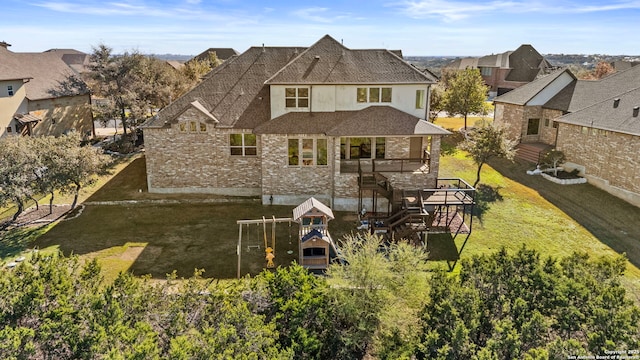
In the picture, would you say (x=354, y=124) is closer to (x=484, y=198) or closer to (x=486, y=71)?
(x=484, y=198)

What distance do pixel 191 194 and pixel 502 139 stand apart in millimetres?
20516

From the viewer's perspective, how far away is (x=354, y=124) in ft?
74.6

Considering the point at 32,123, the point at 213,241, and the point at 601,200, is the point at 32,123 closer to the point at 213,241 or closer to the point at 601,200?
the point at 213,241

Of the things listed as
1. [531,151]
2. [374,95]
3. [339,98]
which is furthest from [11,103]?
[531,151]

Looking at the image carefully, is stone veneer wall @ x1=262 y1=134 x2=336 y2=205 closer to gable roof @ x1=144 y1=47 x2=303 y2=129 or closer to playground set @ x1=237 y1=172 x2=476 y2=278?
gable roof @ x1=144 y1=47 x2=303 y2=129

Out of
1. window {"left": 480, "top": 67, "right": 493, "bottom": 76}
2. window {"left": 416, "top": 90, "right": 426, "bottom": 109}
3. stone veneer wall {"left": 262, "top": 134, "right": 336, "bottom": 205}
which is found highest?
window {"left": 480, "top": 67, "right": 493, "bottom": 76}

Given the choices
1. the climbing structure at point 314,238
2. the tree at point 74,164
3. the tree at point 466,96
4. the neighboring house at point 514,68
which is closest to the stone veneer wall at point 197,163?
the tree at point 74,164

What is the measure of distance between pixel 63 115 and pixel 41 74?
4427 millimetres

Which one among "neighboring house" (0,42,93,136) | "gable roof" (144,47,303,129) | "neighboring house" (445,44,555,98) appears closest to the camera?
"gable roof" (144,47,303,129)

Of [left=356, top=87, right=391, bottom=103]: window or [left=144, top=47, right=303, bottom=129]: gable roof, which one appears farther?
[left=144, top=47, right=303, bottom=129]: gable roof

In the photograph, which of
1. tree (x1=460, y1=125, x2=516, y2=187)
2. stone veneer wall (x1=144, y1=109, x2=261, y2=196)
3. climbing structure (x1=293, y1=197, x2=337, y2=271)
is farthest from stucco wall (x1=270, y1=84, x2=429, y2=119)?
climbing structure (x1=293, y1=197, x2=337, y2=271)

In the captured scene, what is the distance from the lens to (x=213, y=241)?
1980 cm

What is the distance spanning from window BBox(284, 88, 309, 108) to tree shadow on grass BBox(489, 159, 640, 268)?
16526mm

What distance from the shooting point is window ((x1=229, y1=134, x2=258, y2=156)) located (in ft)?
81.5
